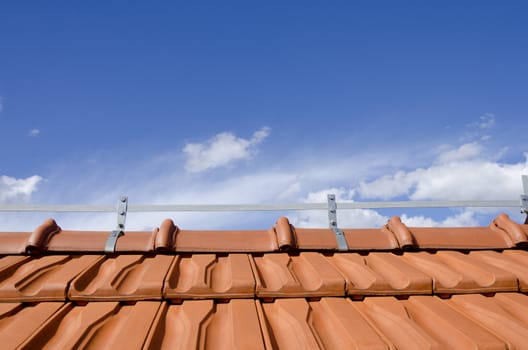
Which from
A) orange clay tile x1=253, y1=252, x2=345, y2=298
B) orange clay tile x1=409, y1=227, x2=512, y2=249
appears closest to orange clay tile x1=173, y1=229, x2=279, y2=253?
orange clay tile x1=253, y1=252, x2=345, y2=298

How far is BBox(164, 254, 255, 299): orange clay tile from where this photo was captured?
92.6 inches

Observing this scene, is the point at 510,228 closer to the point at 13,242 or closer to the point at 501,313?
the point at 501,313

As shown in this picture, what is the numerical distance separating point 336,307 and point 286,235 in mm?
929

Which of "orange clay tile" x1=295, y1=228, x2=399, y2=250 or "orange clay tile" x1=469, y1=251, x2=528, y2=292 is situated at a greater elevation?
"orange clay tile" x1=295, y1=228, x2=399, y2=250

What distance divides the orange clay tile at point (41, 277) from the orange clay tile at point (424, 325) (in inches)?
70.7

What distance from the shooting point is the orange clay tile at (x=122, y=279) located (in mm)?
2314

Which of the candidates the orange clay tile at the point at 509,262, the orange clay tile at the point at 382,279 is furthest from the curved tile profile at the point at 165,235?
the orange clay tile at the point at 509,262

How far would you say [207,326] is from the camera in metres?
2.06

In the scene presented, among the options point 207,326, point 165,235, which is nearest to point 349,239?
point 165,235

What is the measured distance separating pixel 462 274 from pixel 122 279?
90.8 inches

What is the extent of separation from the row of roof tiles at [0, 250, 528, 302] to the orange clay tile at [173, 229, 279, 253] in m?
0.07

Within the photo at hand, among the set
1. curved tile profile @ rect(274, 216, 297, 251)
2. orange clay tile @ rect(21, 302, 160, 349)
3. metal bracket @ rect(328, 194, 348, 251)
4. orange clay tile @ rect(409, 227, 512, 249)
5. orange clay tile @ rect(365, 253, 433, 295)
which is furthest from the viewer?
orange clay tile @ rect(409, 227, 512, 249)

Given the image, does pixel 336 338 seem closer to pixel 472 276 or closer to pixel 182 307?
pixel 182 307

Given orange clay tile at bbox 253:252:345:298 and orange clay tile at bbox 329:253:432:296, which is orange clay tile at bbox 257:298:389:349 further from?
orange clay tile at bbox 329:253:432:296
